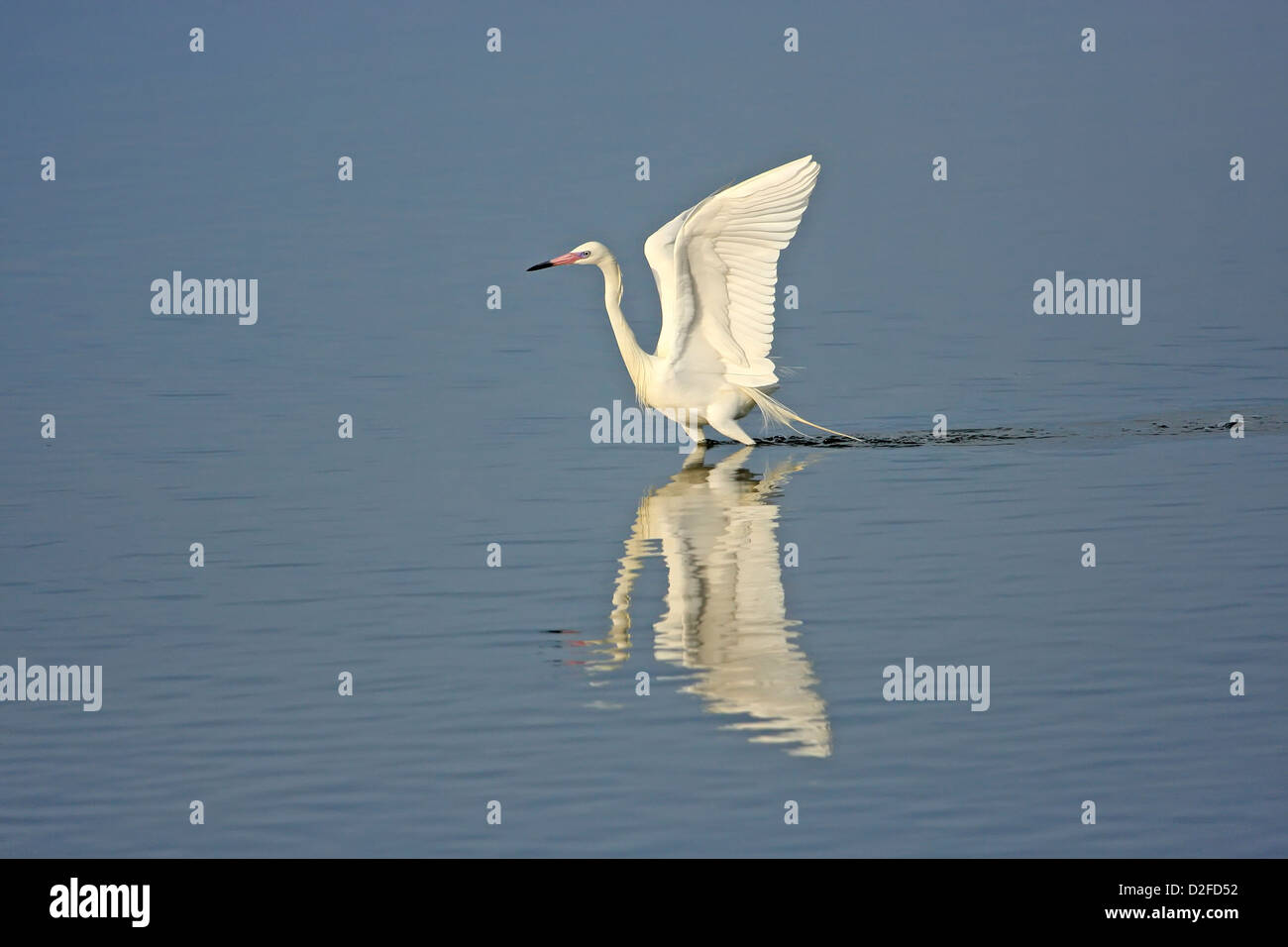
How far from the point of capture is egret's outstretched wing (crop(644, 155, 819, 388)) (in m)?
16.3

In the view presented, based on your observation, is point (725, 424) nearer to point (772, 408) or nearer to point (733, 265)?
point (772, 408)

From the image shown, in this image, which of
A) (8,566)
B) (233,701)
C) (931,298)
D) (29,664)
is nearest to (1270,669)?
(233,701)

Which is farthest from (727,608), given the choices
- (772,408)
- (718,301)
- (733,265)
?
(772,408)

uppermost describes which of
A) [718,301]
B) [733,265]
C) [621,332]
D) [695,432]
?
[733,265]

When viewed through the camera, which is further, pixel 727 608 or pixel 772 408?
pixel 772 408

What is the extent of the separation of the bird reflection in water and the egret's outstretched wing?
1233mm

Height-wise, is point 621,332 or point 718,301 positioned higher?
point 718,301

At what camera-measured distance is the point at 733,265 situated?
1708cm

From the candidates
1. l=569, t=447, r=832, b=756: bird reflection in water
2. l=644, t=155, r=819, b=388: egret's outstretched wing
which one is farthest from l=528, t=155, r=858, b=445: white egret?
l=569, t=447, r=832, b=756: bird reflection in water

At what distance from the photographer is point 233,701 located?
1085 centimetres

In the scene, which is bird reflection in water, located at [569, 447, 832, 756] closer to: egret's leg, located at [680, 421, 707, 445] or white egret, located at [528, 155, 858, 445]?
white egret, located at [528, 155, 858, 445]

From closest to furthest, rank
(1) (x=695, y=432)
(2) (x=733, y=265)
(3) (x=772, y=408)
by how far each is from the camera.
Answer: (2) (x=733, y=265), (3) (x=772, y=408), (1) (x=695, y=432)

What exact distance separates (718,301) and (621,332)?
4.25ft
